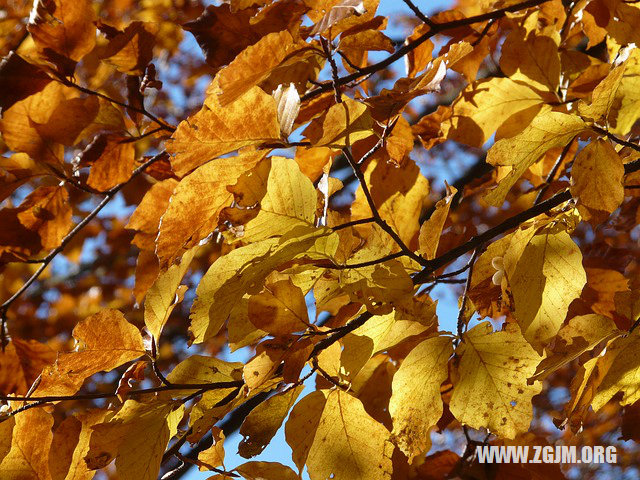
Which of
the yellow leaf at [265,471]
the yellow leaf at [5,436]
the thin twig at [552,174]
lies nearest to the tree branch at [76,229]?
the yellow leaf at [5,436]

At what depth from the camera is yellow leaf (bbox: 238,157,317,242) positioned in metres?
0.64

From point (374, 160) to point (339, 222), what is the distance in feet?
0.53

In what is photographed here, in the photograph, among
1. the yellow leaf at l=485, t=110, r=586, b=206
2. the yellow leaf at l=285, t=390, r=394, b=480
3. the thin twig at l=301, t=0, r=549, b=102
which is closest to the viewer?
the yellow leaf at l=485, t=110, r=586, b=206

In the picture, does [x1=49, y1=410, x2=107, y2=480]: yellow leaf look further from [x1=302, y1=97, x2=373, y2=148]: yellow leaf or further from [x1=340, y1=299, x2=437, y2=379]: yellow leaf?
[x1=302, y1=97, x2=373, y2=148]: yellow leaf

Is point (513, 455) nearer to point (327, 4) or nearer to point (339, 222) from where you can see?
point (339, 222)

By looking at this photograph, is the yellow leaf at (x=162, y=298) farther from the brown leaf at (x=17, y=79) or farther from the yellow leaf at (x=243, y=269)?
the brown leaf at (x=17, y=79)

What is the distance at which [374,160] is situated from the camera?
87cm

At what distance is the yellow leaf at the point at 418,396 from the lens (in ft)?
2.18

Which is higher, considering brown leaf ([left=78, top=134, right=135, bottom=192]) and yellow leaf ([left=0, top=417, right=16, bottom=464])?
brown leaf ([left=78, top=134, right=135, bottom=192])

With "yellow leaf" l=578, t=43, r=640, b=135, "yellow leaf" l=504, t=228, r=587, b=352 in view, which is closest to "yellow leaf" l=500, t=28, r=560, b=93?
"yellow leaf" l=578, t=43, r=640, b=135

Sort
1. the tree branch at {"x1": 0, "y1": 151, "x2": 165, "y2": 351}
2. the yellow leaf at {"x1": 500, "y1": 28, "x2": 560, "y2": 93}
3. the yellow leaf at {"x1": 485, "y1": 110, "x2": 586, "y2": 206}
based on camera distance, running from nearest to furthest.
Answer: the yellow leaf at {"x1": 485, "y1": 110, "x2": 586, "y2": 206}
the yellow leaf at {"x1": 500, "y1": 28, "x2": 560, "y2": 93}
the tree branch at {"x1": 0, "y1": 151, "x2": 165, "y2": 351}

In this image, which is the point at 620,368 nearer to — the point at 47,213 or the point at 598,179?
the point at 598,179

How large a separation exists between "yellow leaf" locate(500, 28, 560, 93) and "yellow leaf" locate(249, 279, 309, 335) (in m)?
0.51

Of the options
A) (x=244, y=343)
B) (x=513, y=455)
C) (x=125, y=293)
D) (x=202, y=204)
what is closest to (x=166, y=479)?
(x=244, y=343)
